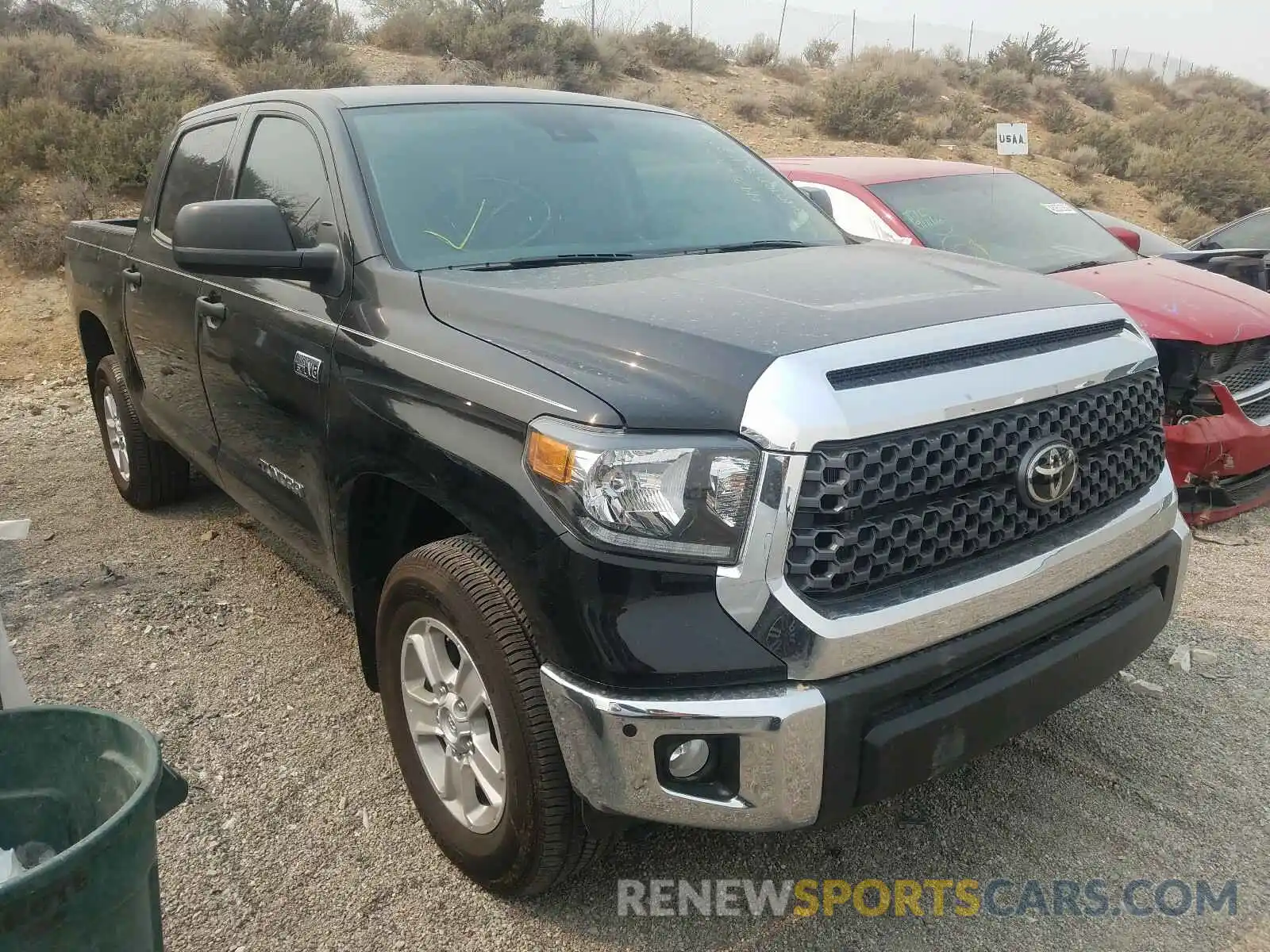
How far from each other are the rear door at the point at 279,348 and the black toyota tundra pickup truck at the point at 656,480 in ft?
0.07

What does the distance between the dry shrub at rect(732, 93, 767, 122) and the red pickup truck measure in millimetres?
14969

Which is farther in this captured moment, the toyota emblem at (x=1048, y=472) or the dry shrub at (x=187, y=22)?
the dry shrub at (x=187, y=22)

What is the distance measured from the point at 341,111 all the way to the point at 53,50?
13217 mm

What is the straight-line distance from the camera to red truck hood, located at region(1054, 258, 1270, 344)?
14.9 ft

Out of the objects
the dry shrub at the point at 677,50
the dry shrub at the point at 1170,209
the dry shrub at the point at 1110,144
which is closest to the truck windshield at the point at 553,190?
the dry shrub at the point at 1170,209

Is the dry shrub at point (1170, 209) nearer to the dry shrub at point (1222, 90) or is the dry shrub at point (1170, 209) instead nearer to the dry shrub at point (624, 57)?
the dry shrub at point (624, 57)

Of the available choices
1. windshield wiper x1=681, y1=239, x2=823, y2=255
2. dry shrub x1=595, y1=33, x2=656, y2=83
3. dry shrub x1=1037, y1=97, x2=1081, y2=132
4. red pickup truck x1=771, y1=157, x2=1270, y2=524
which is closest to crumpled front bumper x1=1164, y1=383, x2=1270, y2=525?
red pickup truck x1=771, y1=157, x2=1270, y2=524

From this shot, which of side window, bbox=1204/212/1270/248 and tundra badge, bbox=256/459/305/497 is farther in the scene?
side window, bbox=1204/212/1270/248

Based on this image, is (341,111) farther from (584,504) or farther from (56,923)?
(56,923)

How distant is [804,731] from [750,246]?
1772 mm

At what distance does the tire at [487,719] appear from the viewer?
2033 millimetres

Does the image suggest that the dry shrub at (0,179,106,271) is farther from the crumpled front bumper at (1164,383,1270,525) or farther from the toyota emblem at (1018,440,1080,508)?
the toyota emblem at (1018,440,1080,508)

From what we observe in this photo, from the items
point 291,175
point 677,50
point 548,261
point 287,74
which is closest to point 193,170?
point 291,175

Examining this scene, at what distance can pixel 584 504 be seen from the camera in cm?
187
